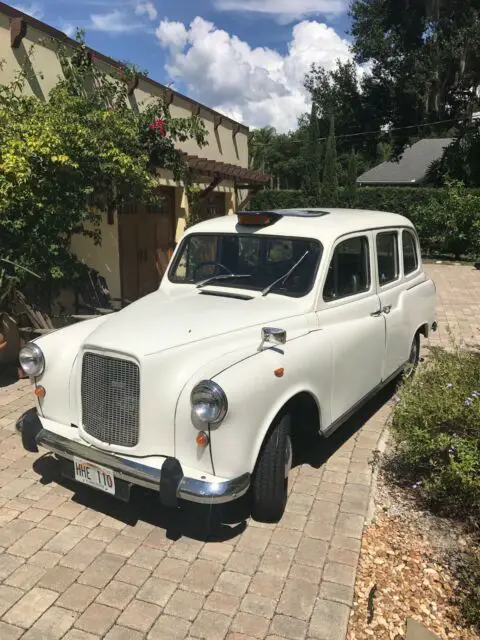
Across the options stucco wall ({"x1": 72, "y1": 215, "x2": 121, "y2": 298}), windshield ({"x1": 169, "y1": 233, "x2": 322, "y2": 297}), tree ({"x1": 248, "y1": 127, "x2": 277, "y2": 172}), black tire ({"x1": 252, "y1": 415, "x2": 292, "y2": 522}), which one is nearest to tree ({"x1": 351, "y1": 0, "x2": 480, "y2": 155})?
stucco wall ({"x1": 72, "y1": 215, "x2": 121, "y2": 298})

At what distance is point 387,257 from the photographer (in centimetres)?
511

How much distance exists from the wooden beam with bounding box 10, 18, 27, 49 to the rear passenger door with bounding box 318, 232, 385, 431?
5.11m

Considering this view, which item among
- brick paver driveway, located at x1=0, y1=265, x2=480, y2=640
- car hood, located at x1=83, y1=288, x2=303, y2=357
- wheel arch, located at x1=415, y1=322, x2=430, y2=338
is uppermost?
car hood, located at x1=83, y1=288, x2=303, y2=357

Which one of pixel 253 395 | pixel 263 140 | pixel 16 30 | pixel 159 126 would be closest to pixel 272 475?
pixel 253 395

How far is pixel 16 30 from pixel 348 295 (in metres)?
5.44

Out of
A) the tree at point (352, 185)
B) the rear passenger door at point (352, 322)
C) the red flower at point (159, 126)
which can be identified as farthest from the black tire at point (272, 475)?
the tree at point (352, 185)

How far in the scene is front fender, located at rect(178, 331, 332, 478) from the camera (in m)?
2.87

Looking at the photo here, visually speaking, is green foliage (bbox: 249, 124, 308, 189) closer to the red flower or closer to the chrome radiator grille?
the red flower

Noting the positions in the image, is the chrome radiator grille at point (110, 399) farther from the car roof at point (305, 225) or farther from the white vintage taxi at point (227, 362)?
the car roof at point (305, 225)

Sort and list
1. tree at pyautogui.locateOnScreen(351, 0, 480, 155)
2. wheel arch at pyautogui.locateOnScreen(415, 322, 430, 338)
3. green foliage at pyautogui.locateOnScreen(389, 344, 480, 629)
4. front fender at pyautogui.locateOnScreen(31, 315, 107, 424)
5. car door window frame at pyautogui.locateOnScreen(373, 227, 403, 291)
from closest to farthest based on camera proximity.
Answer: green foliage at pyautogui.locateOnScreen(389, 344, 480, 629), front fender at pyautogui.locateOnScreen(31, 315, 107, 424), car door window frame at pyautogui.locateOnScreen(373, 227, 403, 291), wheel arch at pyautogui.locateOnScreen(415, 322, 430, 338), tree at pyautogui.locateOnScreen(351, 0, 480, 155)

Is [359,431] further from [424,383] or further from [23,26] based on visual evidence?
[23,26]

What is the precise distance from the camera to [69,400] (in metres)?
3.42

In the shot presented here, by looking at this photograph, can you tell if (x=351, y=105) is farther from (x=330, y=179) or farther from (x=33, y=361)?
(x=33, y=361)

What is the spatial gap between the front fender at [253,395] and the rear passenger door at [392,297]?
1.58 m
